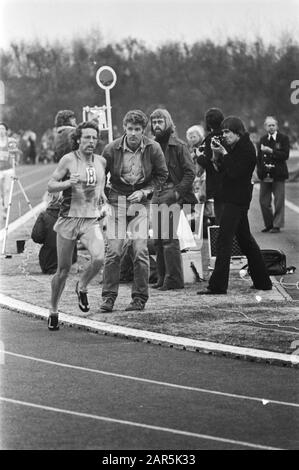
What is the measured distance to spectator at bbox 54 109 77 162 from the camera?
1477 cm

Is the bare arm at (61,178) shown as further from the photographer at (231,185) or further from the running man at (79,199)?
the photographer at (231,185)

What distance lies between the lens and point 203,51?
186ft

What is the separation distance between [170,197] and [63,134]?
162 cm

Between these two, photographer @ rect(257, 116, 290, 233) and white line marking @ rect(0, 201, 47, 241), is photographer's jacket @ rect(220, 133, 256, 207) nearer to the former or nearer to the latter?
white line marking @ rect(0, 201, 47, 241)

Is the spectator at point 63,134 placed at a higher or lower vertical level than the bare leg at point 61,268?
higher

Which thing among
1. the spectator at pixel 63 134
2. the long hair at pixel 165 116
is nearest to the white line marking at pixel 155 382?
the long hair at pixel 165 116

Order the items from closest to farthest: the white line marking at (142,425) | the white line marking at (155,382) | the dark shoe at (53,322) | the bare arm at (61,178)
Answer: the white line marking at (142,425) < the white line marking at (155,382) < the dark shoe at (53,322) < the bare arm at (61,178)

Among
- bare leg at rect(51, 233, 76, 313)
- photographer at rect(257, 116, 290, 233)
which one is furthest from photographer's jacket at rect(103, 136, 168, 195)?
photographer at rect(257, 116, 290, 233)

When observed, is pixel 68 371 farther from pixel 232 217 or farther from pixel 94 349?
pixel 232 217

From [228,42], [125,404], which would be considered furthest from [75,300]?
[228,42]

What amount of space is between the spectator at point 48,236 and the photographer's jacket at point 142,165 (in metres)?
2.77

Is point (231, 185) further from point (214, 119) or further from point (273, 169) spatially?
point (273, 169)

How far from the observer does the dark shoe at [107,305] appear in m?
12.2

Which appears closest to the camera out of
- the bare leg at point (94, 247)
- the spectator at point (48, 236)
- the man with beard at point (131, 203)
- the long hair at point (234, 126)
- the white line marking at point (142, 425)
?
the white line marking at point (142, 425)
